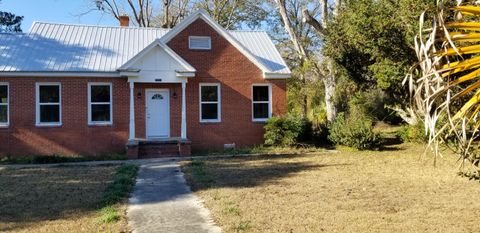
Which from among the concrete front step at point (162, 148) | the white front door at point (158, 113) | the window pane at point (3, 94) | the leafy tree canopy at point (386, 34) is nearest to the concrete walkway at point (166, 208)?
the concrete front step at point (162, 148)

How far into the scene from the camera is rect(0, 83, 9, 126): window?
58.9ft

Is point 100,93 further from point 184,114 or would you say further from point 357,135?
point 357,135

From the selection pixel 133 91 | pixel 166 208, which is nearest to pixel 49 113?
pixel 133 91

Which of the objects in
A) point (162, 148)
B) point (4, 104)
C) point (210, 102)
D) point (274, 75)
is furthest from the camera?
point (274, 75)

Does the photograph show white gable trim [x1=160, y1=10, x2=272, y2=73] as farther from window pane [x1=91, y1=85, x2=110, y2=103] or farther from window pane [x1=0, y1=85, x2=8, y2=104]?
window pane [x1=0, y1=85, x2=8, y2=104]

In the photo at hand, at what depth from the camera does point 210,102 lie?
780 inches

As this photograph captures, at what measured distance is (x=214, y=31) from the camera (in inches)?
786

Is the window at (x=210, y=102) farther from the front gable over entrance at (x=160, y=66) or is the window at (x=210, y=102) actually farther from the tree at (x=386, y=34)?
the tree at (x=386, y=34)

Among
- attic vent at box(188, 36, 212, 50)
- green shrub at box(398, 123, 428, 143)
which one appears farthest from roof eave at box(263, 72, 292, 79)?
green shrub at box(398, 123, 428, 143)

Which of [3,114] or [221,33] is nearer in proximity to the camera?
[3,114]

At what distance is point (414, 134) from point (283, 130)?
5.23 metres

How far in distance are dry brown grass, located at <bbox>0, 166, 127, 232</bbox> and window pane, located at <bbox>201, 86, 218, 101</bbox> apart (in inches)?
261

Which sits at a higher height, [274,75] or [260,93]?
[274,75]

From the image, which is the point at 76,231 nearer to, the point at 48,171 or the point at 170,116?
the point at 48,171
